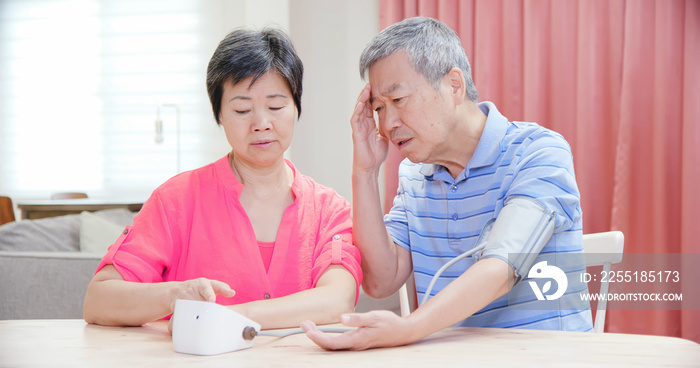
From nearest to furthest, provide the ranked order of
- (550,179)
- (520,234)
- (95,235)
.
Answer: (520,234)
(550,179)
(95,235)

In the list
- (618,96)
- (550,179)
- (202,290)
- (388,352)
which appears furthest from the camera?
(618,96)

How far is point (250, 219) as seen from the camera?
1343 mm

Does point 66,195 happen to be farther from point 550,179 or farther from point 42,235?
point 550,179

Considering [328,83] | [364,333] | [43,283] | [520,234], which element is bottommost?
[43,283]

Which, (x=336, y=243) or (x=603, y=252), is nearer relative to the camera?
(x=336, y=243)

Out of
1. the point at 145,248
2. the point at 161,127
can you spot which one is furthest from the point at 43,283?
the point at 161,127

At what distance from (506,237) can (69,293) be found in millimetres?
1683

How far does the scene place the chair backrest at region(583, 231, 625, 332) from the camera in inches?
63.2

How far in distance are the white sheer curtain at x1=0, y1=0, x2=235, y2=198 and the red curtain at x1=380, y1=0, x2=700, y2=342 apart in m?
2.19

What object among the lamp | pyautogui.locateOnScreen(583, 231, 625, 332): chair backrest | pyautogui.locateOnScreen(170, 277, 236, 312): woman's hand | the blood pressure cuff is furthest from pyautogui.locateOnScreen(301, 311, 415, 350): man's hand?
the lamp

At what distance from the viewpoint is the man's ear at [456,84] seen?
1.41m

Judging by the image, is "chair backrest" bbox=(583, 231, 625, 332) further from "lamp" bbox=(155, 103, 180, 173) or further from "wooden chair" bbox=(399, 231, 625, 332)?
"lamp" bbox=(155, 103, 180, 173)

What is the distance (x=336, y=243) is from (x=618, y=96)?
2.61 metres

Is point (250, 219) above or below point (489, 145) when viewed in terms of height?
below
